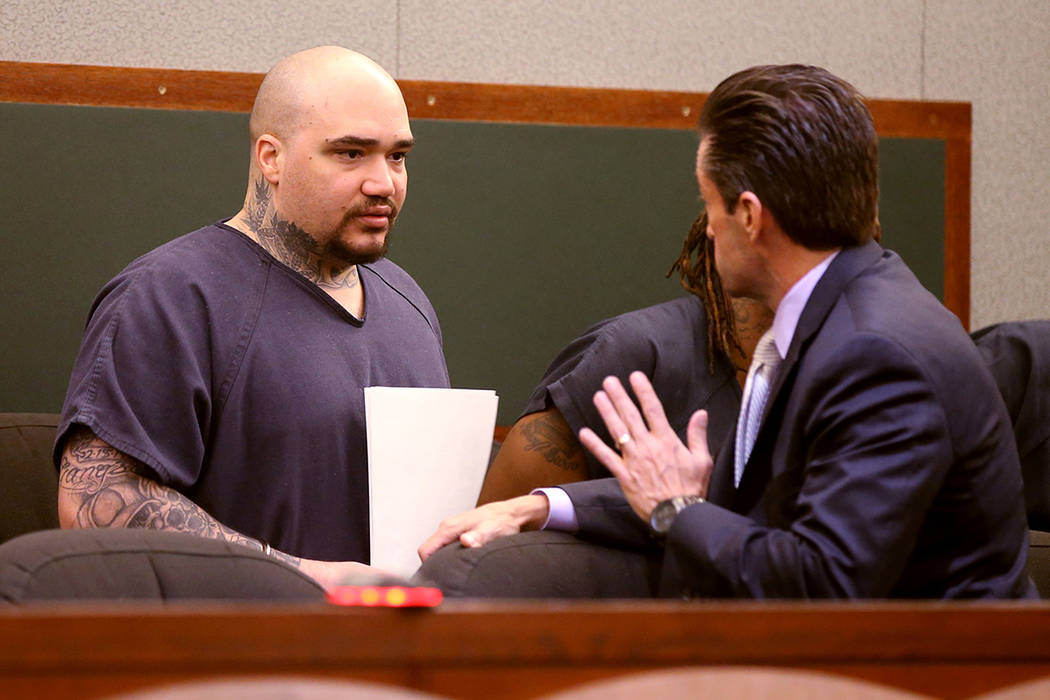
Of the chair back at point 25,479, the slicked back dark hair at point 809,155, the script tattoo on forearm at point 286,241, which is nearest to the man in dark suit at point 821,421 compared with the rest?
the slicked back dark hair at point 809,155

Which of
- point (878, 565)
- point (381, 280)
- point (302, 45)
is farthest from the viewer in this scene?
point (302, 45)

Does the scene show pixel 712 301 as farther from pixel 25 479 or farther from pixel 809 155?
pixel 25 479

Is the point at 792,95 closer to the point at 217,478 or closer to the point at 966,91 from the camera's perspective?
the point at 217,478

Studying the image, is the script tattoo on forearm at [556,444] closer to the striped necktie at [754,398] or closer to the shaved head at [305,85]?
the striped necktie at [754,398]

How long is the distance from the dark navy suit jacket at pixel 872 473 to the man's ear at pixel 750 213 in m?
0.11

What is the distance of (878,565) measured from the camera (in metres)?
1.20

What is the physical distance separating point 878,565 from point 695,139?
2.20 m

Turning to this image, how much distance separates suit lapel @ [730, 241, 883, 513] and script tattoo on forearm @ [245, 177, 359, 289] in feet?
3.09

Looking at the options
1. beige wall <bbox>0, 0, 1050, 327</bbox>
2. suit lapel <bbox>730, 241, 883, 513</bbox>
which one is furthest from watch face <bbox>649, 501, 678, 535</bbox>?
beige wall <bbox>0, 0, 1050, 327</bbox>

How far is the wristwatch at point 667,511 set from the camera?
133 cm

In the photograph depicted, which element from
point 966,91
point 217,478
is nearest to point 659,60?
point 966,91

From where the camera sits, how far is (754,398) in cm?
146

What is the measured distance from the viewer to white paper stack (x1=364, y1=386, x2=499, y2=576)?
173cm

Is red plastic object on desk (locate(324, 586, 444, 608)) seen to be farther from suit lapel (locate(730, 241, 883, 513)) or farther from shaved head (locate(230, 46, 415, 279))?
shaved head (locate(230, 46, 415, 279))
